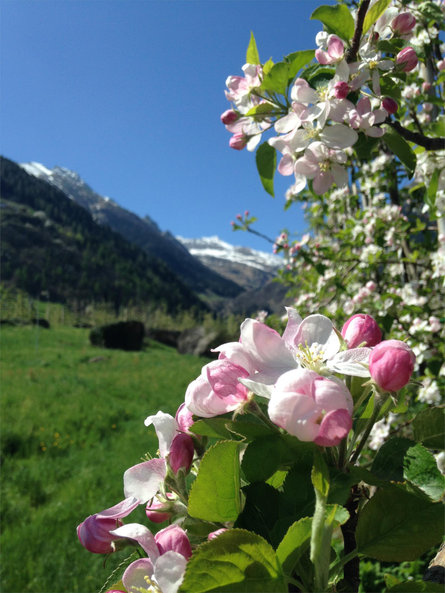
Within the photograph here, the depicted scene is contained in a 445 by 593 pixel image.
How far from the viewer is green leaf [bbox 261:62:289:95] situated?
3.40 ft

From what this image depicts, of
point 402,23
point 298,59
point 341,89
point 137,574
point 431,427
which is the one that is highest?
point 402,23

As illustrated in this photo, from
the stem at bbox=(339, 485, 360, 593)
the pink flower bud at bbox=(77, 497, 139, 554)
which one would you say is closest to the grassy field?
the pink flower bud at bbox=(77, 497, 139, 554)

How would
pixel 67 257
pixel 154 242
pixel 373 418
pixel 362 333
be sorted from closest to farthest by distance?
pixel 373 418 < pixel 362 333 < pixel 67 257 < pixel 154 242

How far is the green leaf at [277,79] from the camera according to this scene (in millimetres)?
1037

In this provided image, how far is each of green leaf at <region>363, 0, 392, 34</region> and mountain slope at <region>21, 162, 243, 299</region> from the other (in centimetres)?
13593

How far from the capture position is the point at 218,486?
1.28 feet

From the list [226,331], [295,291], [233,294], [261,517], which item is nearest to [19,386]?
[295,291]

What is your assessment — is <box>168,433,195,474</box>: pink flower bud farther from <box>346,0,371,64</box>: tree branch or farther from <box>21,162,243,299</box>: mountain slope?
<box>21,162,243,299</box>: mountain slope

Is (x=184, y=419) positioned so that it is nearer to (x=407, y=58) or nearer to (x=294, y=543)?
(x=294, y=543)

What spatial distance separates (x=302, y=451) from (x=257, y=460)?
1.8 inches

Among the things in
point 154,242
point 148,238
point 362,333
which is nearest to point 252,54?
point 362,333

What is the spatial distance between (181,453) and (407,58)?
1.04m

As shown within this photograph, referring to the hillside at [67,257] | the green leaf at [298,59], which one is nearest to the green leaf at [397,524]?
the green leaf at [298,59]

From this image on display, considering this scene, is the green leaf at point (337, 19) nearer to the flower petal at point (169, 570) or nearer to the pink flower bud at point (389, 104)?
the pink flower bud at point (389, 104)
